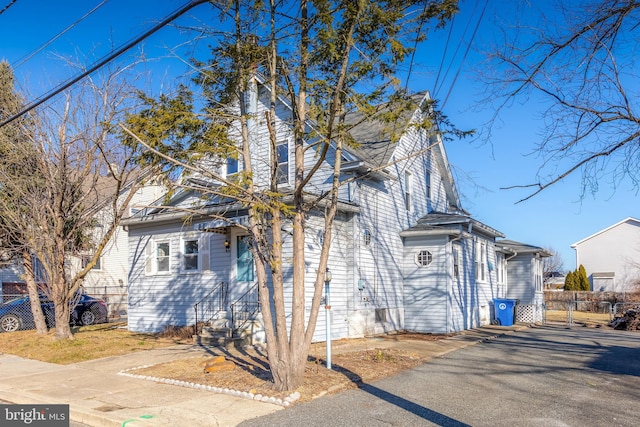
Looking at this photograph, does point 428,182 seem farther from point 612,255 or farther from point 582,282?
point 612,255

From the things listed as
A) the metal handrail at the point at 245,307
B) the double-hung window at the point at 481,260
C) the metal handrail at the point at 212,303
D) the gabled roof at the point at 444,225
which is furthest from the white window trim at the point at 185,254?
the double-hung window at the point at 481,260

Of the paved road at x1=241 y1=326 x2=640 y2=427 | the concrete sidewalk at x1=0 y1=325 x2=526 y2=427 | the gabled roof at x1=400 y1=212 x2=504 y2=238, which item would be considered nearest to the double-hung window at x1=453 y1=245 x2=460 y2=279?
the gabled roof at x1=400 y1=212 x2=504 y2=238

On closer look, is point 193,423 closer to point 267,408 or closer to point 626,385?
point 267,408

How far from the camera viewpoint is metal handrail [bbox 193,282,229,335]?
1543 cm

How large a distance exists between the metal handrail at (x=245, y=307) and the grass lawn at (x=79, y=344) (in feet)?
5.62

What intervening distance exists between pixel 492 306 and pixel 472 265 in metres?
3.25

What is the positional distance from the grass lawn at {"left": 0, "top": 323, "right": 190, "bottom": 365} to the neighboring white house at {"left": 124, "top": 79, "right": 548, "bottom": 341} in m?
1.32

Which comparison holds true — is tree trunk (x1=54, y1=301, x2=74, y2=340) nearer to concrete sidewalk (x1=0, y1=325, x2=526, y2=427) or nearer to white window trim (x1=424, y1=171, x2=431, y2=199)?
concrete sidewalk (x1=0, y1=325, x2=526, y2=427)

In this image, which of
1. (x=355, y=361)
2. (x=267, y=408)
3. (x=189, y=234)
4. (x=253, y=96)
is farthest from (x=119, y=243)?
(x=267, y=408)

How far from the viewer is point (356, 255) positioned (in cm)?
1552

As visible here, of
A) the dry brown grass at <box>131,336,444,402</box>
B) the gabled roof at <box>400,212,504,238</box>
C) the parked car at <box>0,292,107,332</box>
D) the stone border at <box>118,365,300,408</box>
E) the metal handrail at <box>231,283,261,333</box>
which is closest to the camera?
the stone border at <box>118,365,300,408</box>

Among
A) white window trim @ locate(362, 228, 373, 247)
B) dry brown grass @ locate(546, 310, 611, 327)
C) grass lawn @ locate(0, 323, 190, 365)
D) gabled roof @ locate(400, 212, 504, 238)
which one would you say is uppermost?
gabled roof @ locate(400, 212, 504, 238)

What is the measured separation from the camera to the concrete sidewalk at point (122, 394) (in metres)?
7.06

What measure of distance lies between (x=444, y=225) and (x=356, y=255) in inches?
151
